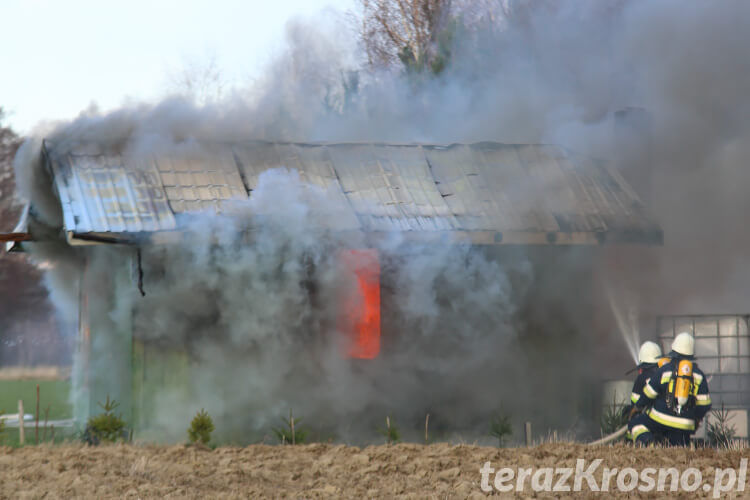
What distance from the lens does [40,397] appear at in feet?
71.3

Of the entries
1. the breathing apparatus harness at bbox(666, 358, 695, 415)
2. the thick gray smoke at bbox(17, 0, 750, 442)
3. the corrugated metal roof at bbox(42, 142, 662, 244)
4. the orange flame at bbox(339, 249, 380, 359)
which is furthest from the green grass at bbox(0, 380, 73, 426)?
the breathing apparatus harness at bbox(666, 358, 695, 415)

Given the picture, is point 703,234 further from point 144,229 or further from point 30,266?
point 30,266

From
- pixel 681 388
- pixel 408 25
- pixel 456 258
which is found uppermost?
pixel 408 25

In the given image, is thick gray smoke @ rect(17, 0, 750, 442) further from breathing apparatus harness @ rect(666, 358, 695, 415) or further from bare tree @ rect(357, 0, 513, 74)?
bare tree @ rect(357, 0, 513, 74)

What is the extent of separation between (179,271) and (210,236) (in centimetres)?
65

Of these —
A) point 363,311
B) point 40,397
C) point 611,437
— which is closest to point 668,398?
point 611,437

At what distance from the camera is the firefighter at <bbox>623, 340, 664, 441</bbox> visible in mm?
9734

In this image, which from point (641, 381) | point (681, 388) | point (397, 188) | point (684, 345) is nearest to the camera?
point (681, 388)

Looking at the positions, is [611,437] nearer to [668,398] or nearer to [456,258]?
[668,398]

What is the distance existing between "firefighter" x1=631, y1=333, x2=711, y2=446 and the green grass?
10.00 metres

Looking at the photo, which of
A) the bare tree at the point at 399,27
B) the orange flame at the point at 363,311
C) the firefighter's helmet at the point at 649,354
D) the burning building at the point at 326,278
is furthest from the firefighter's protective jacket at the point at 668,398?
the bare tree at the point at 399,27

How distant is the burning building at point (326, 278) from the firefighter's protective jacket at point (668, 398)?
174 cm

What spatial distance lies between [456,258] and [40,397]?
50.3 ft

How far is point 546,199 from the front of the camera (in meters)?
11.1
